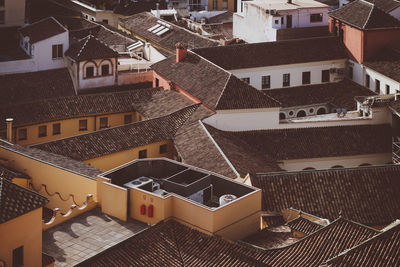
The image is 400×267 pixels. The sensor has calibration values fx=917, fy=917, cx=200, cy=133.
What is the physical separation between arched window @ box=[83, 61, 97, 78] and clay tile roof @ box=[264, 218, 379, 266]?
34.5m

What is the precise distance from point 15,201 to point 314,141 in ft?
104

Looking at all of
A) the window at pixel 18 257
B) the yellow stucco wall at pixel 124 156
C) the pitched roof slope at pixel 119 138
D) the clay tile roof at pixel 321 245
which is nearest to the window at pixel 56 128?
the pitched roof slope at pixel 119 138

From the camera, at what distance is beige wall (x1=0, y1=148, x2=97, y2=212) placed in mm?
51094

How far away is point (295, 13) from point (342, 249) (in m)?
40.9

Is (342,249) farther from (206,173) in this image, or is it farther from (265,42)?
(265,42)

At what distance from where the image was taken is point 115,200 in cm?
4616

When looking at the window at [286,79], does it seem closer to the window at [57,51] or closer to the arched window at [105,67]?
the arched window at [105,67]

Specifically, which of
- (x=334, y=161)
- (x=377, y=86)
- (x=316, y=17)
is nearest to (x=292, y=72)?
(x=377, y=86)

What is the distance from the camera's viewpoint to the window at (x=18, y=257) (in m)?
39.5

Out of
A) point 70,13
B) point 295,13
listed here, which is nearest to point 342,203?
point 295,13

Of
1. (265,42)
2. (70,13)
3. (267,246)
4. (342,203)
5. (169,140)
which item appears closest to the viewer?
(267,246)

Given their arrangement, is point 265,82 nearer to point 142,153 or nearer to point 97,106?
point 97,106

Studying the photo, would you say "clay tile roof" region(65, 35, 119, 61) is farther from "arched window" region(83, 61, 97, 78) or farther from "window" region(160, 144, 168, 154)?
"window" region(160, 144, 168, 154)

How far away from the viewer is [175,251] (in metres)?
42.2
